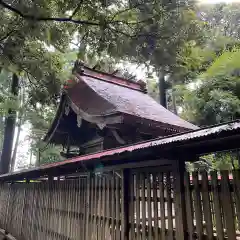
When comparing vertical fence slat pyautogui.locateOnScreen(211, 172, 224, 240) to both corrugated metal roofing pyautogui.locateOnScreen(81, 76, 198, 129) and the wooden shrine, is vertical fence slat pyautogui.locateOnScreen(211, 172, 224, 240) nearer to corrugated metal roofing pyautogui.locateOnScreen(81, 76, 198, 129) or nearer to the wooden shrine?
the wooden shrine

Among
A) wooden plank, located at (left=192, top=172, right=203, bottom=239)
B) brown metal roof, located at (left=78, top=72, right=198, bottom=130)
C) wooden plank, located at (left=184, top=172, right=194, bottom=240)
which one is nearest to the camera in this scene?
wooden plank, located at (left=192, top=172, right=203, bottom=239)

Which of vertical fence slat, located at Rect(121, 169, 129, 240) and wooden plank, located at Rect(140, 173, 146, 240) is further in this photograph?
vertical fence slat, located at Rect(121, 169, 129, 240)

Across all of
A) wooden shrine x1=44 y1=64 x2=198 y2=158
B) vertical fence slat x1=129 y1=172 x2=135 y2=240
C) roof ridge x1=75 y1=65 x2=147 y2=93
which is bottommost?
vertical fence slat x1=129 y1=172 x2=135 y2=240

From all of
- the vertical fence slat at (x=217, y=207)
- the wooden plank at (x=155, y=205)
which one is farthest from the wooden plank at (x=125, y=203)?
the vertical fence slat at (x=217, y=207)

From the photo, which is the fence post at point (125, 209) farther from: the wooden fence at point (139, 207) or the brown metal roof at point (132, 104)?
the brown metal roof at point (132, 104)

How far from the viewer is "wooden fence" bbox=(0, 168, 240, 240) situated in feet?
8.36

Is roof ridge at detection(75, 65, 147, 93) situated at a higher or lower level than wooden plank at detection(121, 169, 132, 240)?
higher

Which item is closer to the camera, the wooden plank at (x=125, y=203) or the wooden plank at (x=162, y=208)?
the wooden plank at (x=162, y=208)

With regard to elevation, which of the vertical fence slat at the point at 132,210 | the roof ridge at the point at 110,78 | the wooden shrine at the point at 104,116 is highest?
the roof ridge at the point at 110,78

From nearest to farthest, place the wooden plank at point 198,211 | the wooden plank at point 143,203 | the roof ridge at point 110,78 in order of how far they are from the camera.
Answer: the wooden plank at point 198,211
the wooden plank at point 143,203
the roof ridge at point 110,78

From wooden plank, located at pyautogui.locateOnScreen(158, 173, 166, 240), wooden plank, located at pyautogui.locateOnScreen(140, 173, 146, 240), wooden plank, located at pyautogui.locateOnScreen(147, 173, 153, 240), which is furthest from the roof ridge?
wooden plank, located at pyautogui.locateOnScreen(158, 173, 166, 240)

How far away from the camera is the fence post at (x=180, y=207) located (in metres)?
2.86

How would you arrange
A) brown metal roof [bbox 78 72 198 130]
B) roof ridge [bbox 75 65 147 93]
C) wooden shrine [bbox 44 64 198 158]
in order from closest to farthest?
wooden shrine [bbox 44 64 198 158] → brown metal roof [bbox 78 72 198 130] → roof ridge [bbox 75 65 147 93]

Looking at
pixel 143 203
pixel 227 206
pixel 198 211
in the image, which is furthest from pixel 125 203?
pixel 227 206
